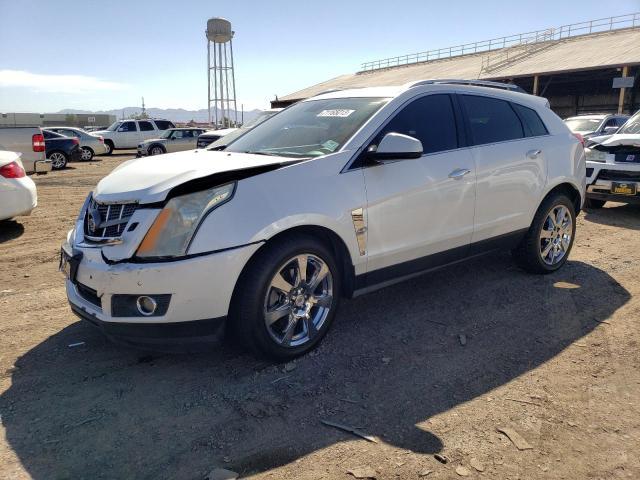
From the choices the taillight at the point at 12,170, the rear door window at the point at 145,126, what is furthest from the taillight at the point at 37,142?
the rear door window at the point at 145,126

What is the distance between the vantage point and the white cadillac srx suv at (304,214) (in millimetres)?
2955

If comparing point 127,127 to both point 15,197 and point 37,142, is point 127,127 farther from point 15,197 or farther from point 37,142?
point 15,197

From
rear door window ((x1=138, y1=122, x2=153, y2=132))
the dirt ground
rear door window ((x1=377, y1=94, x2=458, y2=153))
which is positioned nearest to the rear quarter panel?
the dirt ground

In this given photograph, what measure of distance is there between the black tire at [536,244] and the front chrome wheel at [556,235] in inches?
1.8

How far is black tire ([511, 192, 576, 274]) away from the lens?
4.95 m

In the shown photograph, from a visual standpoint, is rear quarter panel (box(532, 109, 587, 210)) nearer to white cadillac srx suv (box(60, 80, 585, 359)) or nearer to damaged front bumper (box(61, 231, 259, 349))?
white cadillac srx suv (box(60, 80, 585, 359))

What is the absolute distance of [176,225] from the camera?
9.66 feet

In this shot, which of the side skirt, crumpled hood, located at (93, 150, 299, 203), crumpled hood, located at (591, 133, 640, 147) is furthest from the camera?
crumpled hood, located at (591, 133, 640, 147)

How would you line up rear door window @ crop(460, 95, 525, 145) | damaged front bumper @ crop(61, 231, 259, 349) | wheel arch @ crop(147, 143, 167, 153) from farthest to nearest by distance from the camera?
wheel arch @ crop(147, 143, 167, 153)
rear door window @ crop(460, 95, 525, 145)
damaged front bumper @ crop(61, 231, 259, 349)

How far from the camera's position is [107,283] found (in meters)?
2.97

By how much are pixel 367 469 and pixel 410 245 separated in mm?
1818

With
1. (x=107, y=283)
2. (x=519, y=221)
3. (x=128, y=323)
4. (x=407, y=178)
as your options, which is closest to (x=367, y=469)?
(x=128, y=323)

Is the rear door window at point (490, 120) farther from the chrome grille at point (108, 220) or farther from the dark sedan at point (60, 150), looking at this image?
the dark sedan at point (60, 150)

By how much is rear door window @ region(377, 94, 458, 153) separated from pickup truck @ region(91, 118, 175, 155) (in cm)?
2379
